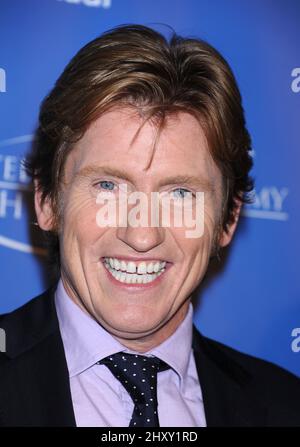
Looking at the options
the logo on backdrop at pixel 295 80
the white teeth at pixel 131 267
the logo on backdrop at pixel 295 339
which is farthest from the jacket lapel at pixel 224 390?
the logo on backdrop at pixel 295 80

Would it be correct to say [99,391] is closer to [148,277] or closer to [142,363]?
[142,363]

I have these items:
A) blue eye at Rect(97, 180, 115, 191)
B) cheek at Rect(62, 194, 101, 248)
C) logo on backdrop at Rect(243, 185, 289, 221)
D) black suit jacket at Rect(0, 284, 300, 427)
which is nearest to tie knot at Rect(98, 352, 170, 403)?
black suit jacket at Rect(0, 284, 300, 427)

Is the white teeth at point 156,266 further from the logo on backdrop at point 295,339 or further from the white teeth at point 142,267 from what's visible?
the logo on backdrop at point 295,339

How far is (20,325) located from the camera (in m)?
2.01

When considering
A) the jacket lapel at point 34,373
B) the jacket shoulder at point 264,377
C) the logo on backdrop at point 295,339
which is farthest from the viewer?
the logo on backdrop at point 295,339

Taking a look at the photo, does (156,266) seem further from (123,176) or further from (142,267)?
(123,176)

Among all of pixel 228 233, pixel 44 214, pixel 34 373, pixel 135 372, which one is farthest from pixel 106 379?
pixel 228 233

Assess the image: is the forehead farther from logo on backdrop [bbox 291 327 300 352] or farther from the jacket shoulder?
logo on backdrop [bbox 291 327 300 352]

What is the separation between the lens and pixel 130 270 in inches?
76.0

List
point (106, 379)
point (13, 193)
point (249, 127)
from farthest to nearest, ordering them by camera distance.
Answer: point (249, 127), point (13, 193), point (106, 379)

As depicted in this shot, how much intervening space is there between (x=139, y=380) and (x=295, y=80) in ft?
4.23

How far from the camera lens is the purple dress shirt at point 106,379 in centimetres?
190

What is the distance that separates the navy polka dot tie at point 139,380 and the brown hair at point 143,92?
1.43 ft
